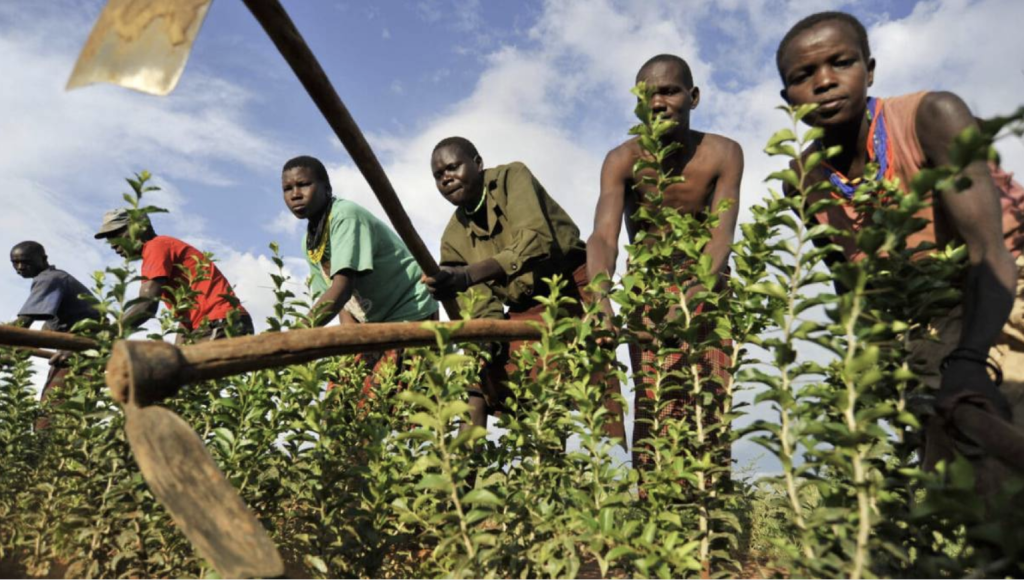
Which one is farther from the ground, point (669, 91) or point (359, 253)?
point (669, 91)

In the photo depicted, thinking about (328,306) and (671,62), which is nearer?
(671,62)

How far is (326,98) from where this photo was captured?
2604 mm

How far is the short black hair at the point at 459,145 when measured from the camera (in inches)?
191

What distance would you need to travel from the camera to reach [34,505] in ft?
12.5

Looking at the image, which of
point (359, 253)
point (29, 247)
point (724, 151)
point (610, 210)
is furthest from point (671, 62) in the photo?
point (29, 247)

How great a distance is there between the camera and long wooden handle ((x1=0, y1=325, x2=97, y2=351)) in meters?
3.38

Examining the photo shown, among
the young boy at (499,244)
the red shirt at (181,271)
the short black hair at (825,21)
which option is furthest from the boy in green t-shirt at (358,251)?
the short black hair at (825,21)

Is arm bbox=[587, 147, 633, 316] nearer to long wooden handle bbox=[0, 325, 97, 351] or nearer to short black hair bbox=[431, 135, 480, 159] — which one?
short black hair bbox=[431, 135, 480, 159]

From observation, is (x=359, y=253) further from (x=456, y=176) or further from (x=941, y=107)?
(x=941, y=107)

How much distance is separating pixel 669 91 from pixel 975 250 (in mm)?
1929

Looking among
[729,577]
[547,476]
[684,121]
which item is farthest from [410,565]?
[684,121]

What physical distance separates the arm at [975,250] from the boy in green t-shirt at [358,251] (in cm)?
376

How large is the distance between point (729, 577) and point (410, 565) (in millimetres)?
1485

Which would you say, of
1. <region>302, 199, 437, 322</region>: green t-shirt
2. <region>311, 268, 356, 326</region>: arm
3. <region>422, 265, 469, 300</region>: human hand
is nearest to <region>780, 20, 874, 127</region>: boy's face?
<region>422, 265, 469, 300</region>: human hand
